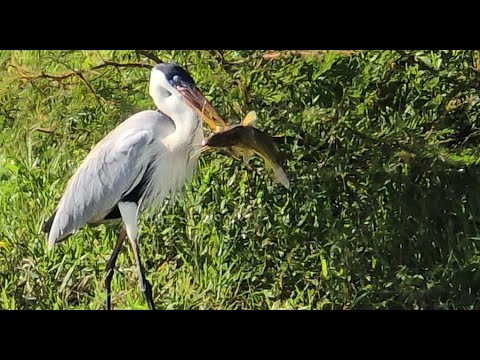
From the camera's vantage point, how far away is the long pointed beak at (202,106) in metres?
2.83

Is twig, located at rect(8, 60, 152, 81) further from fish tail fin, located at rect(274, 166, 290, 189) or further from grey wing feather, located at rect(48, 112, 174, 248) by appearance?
fish tail fin, located at rect(274, 166, 290, 189)

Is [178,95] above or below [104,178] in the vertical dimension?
above

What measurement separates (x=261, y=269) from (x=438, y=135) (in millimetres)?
570

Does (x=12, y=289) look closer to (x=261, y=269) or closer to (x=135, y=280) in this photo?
(x=135, y=280)

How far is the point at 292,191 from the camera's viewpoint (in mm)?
2953

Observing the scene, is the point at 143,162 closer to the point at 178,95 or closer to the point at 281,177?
the point at 178,95

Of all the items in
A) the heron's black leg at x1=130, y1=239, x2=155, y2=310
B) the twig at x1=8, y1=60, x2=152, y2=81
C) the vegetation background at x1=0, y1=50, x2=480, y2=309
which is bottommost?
the heron's black leg at x1=130, y1=239, x2=155, y2=310

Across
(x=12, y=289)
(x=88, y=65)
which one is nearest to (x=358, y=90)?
(x=88, y=65)

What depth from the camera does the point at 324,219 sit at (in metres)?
2.95

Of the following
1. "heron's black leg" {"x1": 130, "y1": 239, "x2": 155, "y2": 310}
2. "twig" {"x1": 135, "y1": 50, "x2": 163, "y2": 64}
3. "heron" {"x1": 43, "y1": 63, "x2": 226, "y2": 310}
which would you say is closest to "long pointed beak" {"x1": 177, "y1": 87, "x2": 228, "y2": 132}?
"heron" {"x1": 43, "y1": 63, "x2": 226, "y2": 310}

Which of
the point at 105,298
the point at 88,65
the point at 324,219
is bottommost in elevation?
the point at 105,298

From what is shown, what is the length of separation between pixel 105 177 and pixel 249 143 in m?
0.37

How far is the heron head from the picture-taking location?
2.83 metres

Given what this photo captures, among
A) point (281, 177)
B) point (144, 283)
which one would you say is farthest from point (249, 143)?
point (144, 283)
